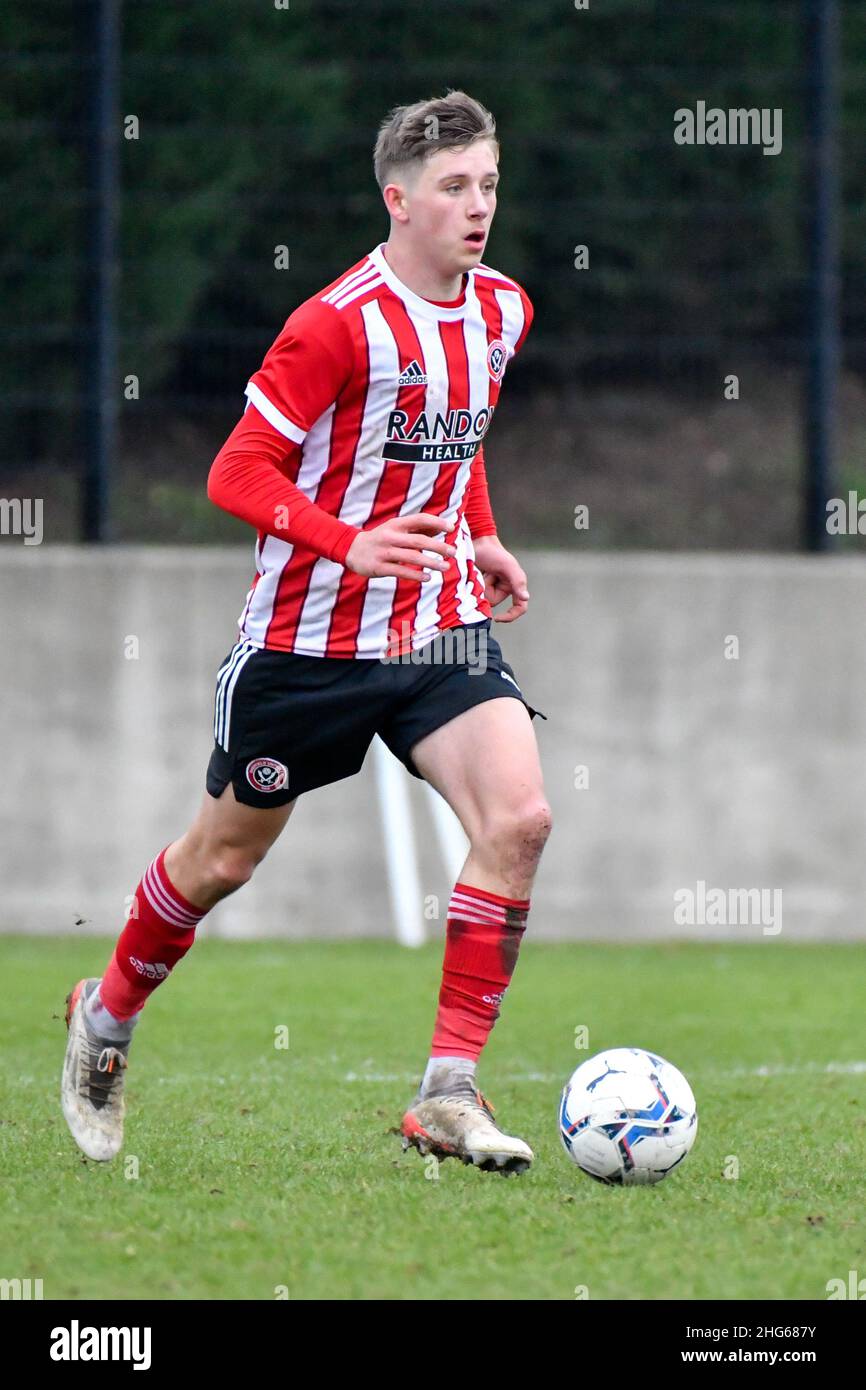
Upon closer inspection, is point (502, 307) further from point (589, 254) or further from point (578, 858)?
point (589, 254)

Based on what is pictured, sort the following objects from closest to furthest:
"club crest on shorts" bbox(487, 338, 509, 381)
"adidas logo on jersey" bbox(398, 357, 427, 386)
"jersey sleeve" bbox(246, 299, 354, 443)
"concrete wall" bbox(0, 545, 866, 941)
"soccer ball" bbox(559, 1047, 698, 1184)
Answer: "soccer ball" bbox(559, 1047, 698, 1184) → "jersey sleeve" bbox(246, 299, 354, 443) → "adidas logo on jersey" bbox(398, 357, 427, 386) → "club crest on shorts" bbox(487, 338, 509, 381) → "concrete wall" bbox(0, 545, 866, 941)

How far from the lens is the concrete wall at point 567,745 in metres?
9.88

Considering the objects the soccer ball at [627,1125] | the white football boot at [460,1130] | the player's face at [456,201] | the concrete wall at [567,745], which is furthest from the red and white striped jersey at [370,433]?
the concrete wall at [567,745]

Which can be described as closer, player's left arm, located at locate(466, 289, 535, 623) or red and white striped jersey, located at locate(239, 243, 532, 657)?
red and white striped jersey, located at locate(239, 243, 532, 657)

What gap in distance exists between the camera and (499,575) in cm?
522

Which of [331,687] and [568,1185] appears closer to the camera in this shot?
[568,1185]

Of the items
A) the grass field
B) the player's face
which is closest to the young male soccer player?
the player's face

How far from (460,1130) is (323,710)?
103 cm

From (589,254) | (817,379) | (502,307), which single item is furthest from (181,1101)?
(589,254)

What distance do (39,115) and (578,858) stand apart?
4.51m

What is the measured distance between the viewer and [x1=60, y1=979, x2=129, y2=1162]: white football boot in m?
4.69

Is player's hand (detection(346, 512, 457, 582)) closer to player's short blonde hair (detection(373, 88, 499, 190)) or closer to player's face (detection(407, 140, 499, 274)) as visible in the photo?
player's face (detection(407, 140, 499, 274))

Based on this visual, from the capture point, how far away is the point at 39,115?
33.3 ft

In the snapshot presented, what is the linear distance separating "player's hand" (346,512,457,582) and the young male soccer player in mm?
81
